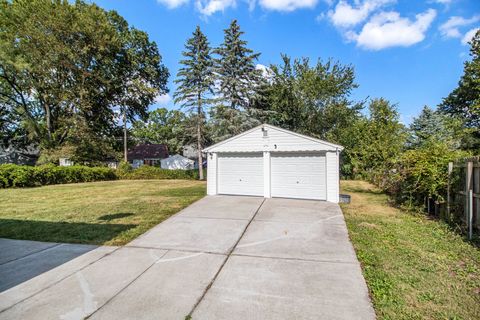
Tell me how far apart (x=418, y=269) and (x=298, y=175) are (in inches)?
254

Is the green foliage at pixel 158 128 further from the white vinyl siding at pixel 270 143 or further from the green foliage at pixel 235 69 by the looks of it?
the white vinyl siding at pixel 270 143

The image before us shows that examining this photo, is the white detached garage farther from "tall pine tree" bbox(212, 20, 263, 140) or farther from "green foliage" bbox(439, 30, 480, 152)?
"green foliage" bbox(439, 30, 480, 152)

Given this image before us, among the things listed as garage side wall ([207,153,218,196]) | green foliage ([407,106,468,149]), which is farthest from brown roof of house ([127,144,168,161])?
green foliage ([407,106,468,149])

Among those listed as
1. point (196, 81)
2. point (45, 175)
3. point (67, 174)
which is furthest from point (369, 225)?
point (196, 81)

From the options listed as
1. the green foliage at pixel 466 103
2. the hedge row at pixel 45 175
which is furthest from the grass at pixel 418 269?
the green foliage at pixel 466 103

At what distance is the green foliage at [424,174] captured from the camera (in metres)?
6.85

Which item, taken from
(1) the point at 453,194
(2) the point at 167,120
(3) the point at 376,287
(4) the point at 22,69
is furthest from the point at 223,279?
(2) the point at 167,120

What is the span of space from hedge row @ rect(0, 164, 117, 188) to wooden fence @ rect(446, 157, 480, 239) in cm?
1926

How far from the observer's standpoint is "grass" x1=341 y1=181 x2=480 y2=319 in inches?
110

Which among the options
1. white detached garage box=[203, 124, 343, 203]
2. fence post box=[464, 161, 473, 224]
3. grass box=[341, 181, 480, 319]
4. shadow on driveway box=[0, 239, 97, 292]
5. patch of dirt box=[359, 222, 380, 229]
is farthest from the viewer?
white detached garage box=[203, 124, 343, 203]

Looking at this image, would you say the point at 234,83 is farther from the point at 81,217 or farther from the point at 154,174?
the point at 81,217

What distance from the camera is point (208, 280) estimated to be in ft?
11.6

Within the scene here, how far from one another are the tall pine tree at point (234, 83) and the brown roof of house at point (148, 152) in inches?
630

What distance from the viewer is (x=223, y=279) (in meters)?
3.56
